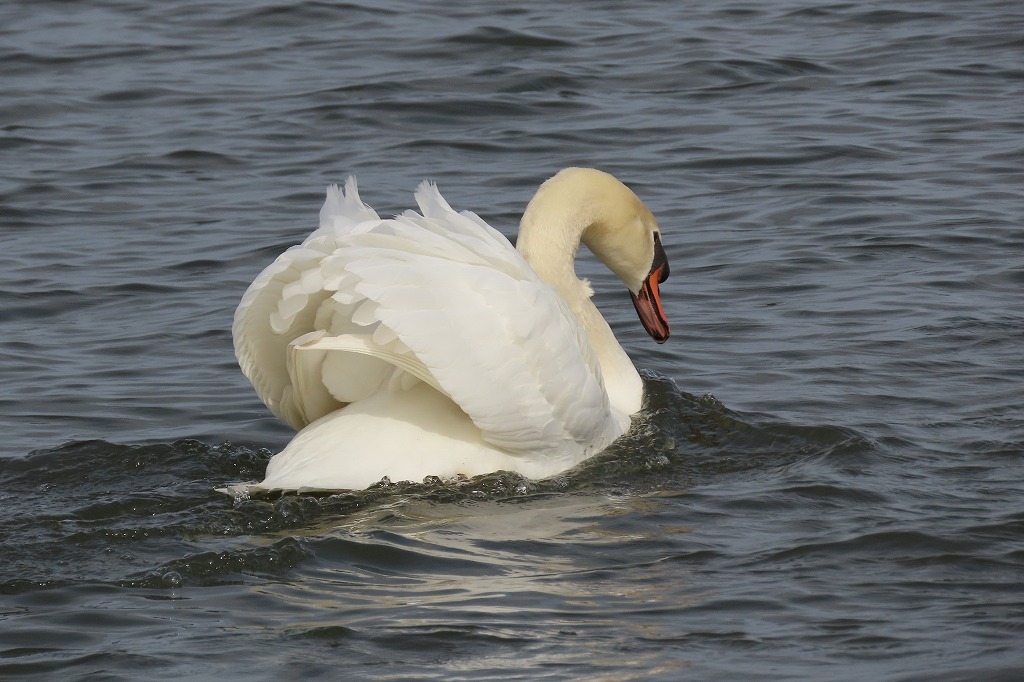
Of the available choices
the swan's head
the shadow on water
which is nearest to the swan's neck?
the swan's head

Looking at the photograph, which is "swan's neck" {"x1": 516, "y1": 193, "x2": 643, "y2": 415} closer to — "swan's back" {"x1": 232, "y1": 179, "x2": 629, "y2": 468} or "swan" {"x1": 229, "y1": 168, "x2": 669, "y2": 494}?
"swan" {"x1": 229, "y1": 168, "x2": 669, "y2": 494}

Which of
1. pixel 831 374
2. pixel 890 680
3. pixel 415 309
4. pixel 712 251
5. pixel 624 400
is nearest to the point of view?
pixel 890 680

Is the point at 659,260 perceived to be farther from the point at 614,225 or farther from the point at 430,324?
the point at 430,324

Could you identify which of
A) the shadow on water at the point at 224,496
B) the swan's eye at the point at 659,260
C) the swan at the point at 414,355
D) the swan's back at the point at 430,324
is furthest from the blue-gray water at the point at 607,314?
the swan's eye at the point at 659,260

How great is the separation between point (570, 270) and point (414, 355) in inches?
58.9

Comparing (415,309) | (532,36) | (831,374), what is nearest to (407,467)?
(415,309)

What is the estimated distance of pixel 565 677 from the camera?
4418 mm

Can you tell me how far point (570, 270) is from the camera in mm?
7055

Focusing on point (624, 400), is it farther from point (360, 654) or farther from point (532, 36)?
point (532, 36)

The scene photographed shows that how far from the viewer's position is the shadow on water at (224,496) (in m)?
5.33

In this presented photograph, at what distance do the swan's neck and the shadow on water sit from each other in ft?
0.52

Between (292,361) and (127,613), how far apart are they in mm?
1436

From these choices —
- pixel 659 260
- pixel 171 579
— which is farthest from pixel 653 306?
pixel 171 579

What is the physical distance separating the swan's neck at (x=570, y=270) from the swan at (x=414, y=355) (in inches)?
25.8
